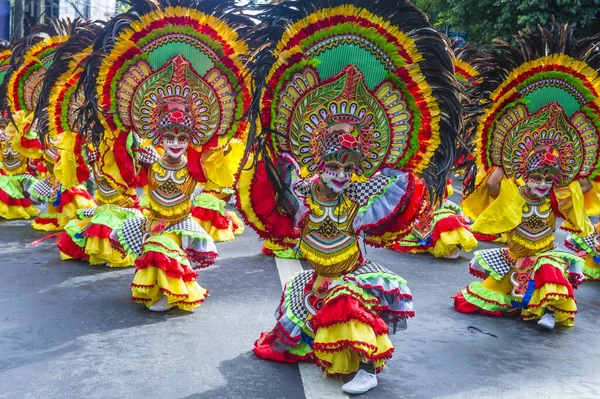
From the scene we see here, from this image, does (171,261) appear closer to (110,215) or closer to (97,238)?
(97,238)

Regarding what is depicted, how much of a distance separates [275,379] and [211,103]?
7.89ft

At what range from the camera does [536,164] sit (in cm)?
596

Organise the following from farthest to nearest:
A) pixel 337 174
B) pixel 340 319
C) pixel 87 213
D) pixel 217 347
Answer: pixel 87 213
pixel 217 347
pixel 337 174
pixel 340 319

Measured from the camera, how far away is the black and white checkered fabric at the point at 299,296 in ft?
15.6

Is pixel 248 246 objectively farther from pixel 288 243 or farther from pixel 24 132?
pixel 288 243

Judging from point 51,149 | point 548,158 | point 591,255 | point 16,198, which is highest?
point 548,158

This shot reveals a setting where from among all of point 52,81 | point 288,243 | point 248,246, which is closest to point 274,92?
point 288,243

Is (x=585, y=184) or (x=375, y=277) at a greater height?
(x=585, y=184)

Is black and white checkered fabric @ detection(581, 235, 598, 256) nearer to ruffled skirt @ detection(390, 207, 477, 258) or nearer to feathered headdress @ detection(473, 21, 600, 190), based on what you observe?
ruffled skirt @ detection(390, 207, 477, 258)

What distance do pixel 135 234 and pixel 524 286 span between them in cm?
337

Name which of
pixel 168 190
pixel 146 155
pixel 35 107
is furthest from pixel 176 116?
pixel 35 107

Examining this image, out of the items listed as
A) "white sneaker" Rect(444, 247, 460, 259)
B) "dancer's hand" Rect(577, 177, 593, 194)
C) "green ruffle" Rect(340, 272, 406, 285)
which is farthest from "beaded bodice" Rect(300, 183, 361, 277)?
"white sneaker" Rect(444, 247, 460, 259)

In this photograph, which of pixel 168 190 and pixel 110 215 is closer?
Answer: pixel 168 190

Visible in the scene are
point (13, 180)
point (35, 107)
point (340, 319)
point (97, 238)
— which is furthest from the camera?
point (13, 180)
